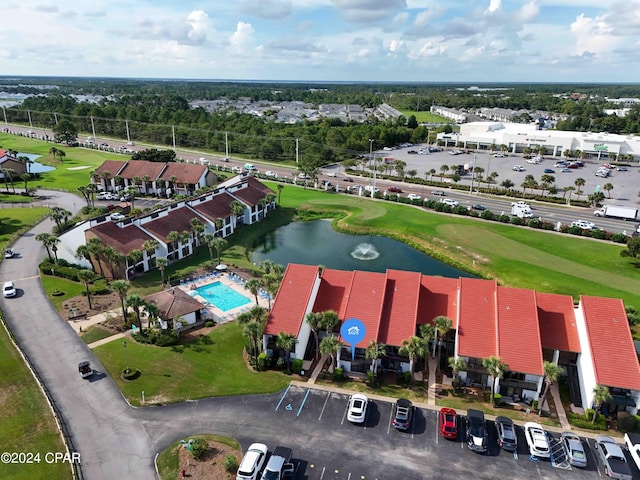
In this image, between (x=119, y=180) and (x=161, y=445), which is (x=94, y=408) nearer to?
(x=161, y=445)

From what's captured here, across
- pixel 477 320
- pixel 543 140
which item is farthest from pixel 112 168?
pixel 543 140

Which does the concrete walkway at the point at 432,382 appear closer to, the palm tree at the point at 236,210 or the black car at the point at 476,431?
the black car at the point at 476,431

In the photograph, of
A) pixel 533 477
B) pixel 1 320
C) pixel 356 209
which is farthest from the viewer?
pixel 356 209

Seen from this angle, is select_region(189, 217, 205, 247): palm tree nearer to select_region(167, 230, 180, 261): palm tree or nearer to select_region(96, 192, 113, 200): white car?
select_region(167, 230, 180, 261): palm tree

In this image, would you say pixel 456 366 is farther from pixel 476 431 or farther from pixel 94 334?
pixel 94 334

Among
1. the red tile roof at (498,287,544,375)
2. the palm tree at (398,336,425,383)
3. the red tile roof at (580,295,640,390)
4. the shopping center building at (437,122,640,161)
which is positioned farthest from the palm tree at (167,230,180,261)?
the shopping center building at (437,122,640,161)

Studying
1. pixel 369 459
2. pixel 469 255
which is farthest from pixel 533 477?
pixel 469 255

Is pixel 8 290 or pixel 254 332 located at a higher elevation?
pixel 254 332
